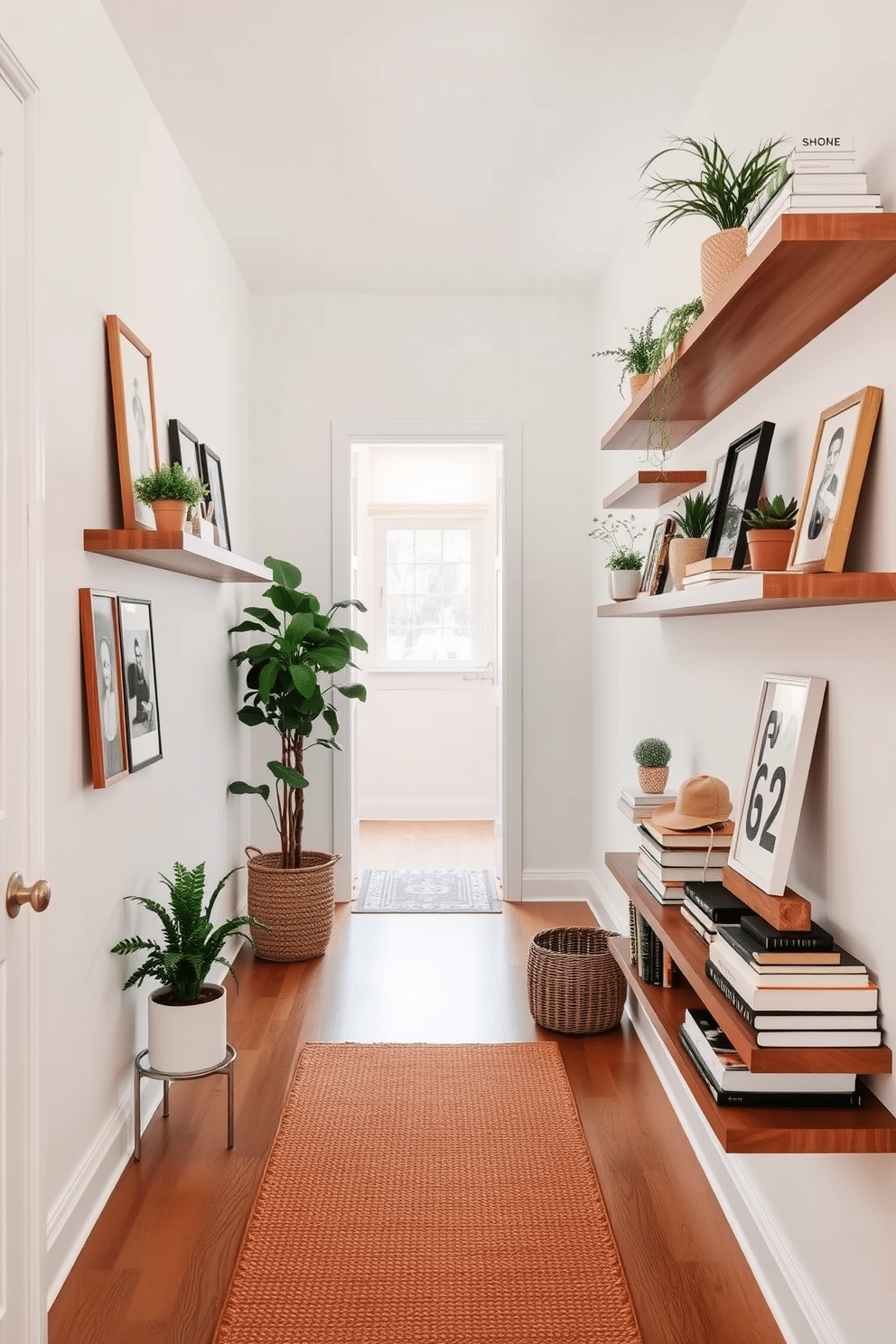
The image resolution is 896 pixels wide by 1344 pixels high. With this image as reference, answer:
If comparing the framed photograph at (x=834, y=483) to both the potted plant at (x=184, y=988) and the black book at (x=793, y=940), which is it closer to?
the black book at (x=793, y=940)

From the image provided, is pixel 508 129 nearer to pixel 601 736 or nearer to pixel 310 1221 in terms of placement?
pixel 601 736

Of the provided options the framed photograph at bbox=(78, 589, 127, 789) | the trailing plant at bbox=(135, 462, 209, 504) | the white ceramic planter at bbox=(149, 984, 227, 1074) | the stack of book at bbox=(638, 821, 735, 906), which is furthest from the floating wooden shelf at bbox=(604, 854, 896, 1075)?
the trailing plant at bbox=(135, 462, 209, 504)

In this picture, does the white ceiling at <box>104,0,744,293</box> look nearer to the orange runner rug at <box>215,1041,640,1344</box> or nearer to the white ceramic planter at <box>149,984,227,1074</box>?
the white ceramic planter at <box>149,984,227,1074</box>

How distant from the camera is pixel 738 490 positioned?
2.22m

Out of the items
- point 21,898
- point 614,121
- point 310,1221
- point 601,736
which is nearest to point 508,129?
point 614,121

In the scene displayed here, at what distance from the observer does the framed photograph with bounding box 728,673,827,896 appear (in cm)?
174

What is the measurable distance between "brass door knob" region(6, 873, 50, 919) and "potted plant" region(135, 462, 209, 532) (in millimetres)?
1126

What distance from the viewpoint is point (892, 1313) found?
1.49 meters

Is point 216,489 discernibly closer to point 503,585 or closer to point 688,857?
point 503,585

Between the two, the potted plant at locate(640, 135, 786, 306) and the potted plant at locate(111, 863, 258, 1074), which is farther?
the potted plant at locate(111, 863, 258, 1074)

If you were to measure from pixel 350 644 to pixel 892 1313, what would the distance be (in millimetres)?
2998

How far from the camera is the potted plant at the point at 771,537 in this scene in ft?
5.59

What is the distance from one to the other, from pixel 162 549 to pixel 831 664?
4.73 ft

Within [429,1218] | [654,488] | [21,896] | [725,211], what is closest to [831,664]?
[725,211]
